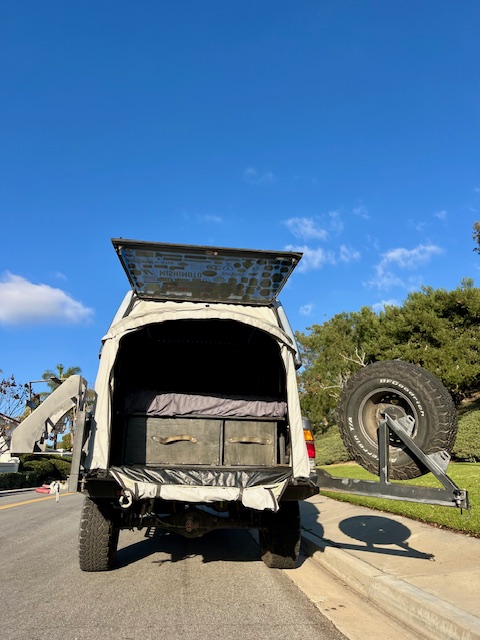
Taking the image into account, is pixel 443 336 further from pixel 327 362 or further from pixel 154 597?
pixel 154 597

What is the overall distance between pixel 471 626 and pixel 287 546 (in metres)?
2.45

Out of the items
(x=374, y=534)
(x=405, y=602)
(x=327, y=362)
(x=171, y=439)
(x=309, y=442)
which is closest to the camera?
(x=405, y=602)

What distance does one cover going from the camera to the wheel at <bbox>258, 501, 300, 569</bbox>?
5129 millimetres

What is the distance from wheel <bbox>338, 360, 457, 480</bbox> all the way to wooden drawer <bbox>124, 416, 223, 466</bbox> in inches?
72.3

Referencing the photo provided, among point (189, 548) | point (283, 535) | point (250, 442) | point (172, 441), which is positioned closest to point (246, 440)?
point (250, 442)

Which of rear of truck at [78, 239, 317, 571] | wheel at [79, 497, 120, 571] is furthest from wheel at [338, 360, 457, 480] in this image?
wheel at [79, 497, 120, 571]

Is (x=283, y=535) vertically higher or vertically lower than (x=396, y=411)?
lower

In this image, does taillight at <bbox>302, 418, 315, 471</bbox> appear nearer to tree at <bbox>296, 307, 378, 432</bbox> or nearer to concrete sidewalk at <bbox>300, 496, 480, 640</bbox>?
concrete sidewalk at <bbox>300, 496, 480, 640</bbox>

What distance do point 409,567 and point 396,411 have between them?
179 cm

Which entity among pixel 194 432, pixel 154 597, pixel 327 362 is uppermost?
pixel 327 362

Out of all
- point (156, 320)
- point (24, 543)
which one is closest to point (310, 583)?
point (156, 320)

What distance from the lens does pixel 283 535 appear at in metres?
5.20

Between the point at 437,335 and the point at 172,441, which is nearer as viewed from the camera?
the point at 172,441

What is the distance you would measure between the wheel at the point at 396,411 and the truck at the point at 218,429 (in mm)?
12
